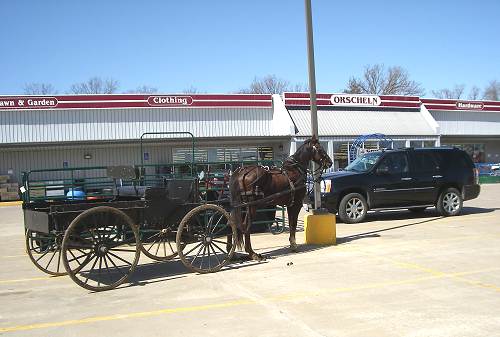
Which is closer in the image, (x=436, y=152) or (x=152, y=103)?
(x=436, y=152)

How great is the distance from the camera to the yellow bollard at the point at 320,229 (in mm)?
10258

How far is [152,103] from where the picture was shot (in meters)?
30.5

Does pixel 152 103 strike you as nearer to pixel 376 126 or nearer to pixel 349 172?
pixel 376 126

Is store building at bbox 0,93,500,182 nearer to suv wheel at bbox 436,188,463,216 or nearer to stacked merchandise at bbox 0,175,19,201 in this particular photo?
stacked merchandise at bbox 0,175,19,201

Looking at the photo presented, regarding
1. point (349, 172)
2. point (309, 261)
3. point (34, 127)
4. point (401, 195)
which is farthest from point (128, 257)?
point (34, 127)

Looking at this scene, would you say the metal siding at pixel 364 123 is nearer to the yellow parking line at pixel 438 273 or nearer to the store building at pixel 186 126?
the store building at pixel 186 126

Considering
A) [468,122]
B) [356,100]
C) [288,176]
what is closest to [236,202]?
[288,176]

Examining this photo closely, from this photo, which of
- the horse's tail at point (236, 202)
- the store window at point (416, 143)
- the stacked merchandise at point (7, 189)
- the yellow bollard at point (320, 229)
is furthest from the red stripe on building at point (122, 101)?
the horse's tail at point (236, 202)

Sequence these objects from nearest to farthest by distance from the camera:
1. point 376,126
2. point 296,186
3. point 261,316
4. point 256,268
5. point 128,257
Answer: point 261,316 < point 256,268 < point 296,186 < point 128,257 < point 376,126

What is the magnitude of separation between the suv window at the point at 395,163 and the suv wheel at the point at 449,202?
144 centimetres

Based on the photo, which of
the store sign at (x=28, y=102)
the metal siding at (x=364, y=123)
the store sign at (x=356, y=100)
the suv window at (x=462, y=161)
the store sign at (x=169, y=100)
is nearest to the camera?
the suv window at (x=462, y=161)

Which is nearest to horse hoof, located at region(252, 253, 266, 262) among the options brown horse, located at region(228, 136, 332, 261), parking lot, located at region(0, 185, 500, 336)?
brown horse, located at region(228, 136, 332, 261)

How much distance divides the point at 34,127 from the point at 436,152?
74.1 feet

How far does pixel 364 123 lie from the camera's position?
34500mm
